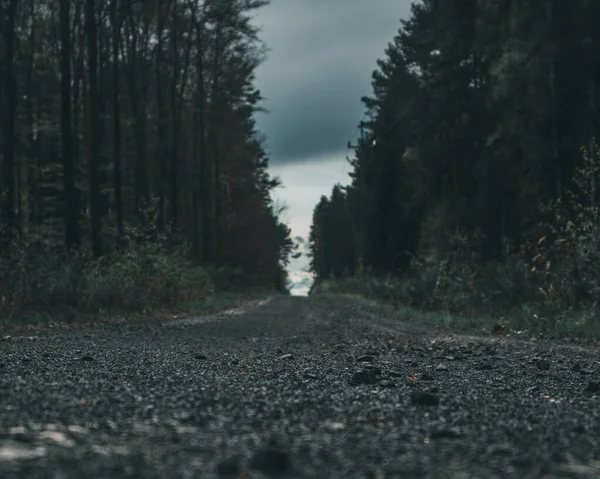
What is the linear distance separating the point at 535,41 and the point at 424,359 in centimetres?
2047

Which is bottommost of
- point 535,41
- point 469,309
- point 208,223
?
point 469,309

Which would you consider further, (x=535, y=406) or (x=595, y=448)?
(x=535, y=406)

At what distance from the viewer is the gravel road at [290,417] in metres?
2.66

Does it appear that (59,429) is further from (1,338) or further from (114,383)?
(1,338)

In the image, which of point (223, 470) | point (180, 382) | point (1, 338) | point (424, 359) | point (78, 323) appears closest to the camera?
point (223, 470)

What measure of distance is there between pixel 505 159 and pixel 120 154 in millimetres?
15436

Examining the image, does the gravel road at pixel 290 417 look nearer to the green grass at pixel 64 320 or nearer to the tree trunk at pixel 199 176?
the green grass at pixel 64 320

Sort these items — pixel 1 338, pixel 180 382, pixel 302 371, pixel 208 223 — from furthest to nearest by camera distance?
pixel 208 223
pixel 1 338
pixel 302 371
pixel 180 382

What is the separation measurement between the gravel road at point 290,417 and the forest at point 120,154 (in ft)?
27.7

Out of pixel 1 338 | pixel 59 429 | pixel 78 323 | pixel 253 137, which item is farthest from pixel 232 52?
pixel 59 429

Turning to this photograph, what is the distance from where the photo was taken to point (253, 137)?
66375mm

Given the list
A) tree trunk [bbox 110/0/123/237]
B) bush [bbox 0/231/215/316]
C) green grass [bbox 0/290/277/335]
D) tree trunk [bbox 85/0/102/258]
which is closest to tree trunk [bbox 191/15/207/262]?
tree trunk [bbox 110/0/123/237]

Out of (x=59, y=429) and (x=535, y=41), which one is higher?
(x=535, y=41)

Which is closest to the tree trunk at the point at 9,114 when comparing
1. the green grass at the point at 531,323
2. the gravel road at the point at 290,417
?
the green grass at the point at 531,323
